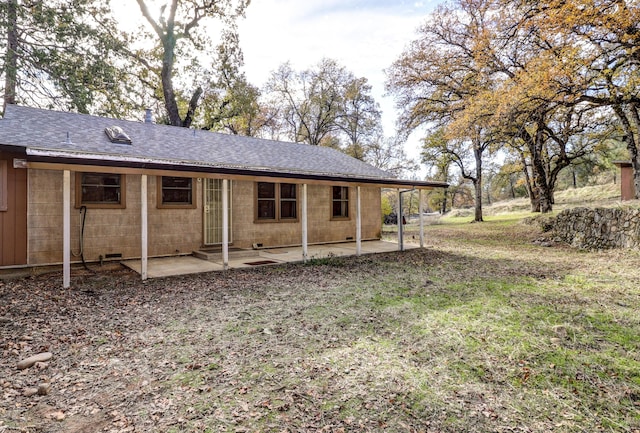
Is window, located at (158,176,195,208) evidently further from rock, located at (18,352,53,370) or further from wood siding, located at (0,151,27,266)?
rock, located at (18,352,53,370)

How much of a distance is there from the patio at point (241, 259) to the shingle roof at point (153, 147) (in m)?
2.06

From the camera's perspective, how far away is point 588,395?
7.53ft

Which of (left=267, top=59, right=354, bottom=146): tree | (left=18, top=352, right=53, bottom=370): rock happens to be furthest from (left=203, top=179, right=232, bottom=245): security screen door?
(left=267, top=59, right=354, bottom=146): tree

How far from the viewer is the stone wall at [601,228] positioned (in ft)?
27.1

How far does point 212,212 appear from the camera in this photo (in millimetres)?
8875

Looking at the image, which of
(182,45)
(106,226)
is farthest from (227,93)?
(106,226)

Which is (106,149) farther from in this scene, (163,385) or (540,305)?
(540,305)

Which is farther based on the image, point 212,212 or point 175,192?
point 212,212

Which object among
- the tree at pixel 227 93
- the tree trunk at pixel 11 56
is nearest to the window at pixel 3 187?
the tree trunk at pixel 11 56

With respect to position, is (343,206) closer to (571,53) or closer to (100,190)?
(100,190)

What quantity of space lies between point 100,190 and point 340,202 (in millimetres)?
6801

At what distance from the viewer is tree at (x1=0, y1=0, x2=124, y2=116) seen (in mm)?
11703

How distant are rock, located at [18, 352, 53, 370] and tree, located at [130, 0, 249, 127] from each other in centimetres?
1440

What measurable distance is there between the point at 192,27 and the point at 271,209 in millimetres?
12930
